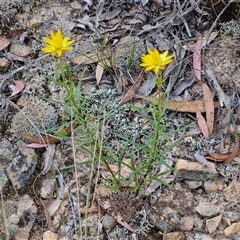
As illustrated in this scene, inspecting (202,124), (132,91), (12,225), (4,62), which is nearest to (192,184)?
(202,124)

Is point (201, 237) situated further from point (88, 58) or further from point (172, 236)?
point (88, 58)

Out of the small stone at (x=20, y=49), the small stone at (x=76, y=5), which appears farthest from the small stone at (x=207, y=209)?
the small stone at (x=76, y=5)

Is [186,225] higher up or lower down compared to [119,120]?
lower down

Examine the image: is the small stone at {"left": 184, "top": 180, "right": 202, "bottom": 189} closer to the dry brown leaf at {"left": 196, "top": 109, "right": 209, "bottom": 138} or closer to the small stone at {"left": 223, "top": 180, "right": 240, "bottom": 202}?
the small stone at {"left": 223, "top": 180, "right": 240, "bottom": 202}

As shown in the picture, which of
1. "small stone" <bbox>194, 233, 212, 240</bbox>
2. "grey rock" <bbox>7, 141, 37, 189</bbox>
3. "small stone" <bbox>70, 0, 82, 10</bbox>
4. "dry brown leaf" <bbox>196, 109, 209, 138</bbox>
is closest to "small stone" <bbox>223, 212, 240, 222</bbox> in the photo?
"small stone" <bbox>194, 233, 212, 240</bbox>

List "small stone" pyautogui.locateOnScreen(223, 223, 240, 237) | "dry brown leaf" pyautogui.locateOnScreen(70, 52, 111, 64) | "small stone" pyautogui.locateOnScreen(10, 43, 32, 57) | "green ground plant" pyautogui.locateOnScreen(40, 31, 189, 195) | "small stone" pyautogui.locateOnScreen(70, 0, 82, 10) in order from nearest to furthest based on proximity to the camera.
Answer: "green ground plant" pyautogui.locateOnScreen(40, 31, 189, 195)
"small stone" pyautogui.locateOnScreen(223, 223, 240, 237)
"dry brown leaf" pyautogui.locateOnScreen(70, 52, 111, 64)
"small stone" pyautogui.locateOnScreen(10, 43, 32, 57)
"small stone" pyautogui.locateOnScreen(70, 0, 82, 10)

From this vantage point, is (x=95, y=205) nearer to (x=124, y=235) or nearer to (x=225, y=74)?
(x=124, y=235)
